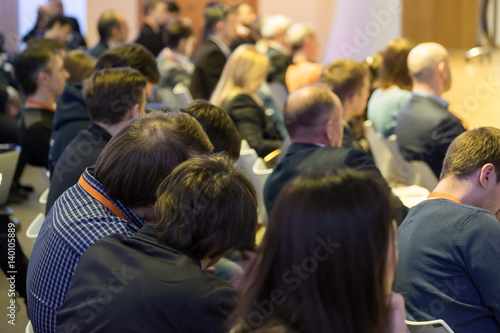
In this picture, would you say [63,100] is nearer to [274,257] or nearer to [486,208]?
[486,208]

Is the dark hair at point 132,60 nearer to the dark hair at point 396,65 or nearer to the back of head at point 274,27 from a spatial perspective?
the dark hair at point 396,65

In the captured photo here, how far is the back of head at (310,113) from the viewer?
3.25 meters

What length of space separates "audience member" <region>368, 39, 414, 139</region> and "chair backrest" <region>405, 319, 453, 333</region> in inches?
120

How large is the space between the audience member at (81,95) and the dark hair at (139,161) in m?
1.61

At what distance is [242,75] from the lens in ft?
15.9

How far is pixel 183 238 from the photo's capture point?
1.53m

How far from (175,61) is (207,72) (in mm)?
705

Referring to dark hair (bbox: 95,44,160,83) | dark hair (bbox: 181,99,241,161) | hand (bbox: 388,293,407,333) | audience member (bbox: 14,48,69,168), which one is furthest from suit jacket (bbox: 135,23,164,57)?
A: hand (bbox: 388,293,407,333)

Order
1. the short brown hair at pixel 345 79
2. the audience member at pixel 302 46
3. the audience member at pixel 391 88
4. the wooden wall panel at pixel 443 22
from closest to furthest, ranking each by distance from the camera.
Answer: the short brown hair at pixel 345 79, the audience member at pixel 391 88, the audience member at pixel 302 46, the wooden wall panel at pixel 443 22

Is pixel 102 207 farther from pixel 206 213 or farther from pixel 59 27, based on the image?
pixel 59 27

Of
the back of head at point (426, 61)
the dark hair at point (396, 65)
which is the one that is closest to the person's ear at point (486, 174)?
the back of head at point (426, 61)

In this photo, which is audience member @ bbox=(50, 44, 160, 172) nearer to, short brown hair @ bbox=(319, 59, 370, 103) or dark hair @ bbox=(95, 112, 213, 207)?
short brown hair @ bbox=(319, 59, 370, 103)

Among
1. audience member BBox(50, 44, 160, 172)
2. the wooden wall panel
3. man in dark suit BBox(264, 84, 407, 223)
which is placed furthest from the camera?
the wooden wall panel

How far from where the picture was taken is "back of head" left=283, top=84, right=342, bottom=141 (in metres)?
3.25
